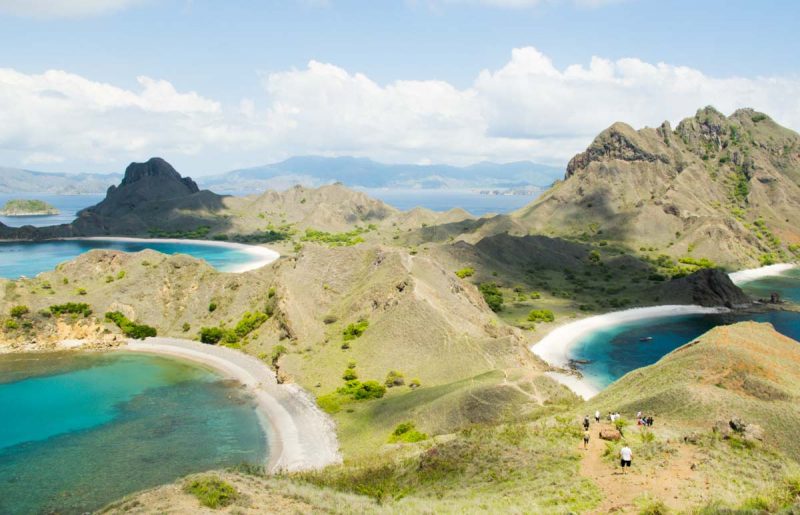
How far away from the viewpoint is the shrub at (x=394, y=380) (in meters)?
74.6

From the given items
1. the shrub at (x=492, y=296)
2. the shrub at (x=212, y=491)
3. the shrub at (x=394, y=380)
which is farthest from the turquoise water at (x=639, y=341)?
the shrub at (x=212, y=491)

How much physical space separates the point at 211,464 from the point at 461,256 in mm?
109251

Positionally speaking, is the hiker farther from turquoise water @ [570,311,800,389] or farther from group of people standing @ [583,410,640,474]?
turquoise water @ [570,311,800,389]

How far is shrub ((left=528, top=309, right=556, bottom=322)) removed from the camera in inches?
4634

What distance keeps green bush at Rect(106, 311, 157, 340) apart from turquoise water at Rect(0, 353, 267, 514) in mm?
9302

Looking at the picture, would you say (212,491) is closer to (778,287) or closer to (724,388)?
(724,388)

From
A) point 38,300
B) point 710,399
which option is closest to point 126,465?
point 710,399

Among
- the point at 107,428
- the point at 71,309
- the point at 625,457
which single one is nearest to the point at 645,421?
the point at 625,457

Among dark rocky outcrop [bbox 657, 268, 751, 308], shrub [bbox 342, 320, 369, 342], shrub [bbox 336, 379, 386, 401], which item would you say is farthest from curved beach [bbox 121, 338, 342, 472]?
dark rocky outcrop [bbox 657, 268, 751, 308]

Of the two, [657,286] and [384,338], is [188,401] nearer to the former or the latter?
[384,338]

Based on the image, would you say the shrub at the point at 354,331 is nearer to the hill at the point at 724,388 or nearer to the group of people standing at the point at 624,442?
the hill at the point at 724,388

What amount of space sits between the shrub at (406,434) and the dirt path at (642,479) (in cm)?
2091

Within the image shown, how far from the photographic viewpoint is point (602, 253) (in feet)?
618

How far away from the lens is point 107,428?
65562mm
